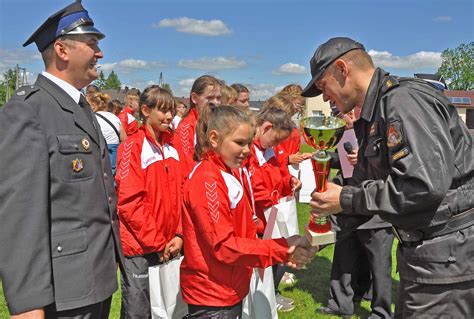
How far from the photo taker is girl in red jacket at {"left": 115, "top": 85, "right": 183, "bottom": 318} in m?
3.62

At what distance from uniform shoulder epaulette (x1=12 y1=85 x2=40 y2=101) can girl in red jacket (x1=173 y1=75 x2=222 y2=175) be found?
2361 millimetres

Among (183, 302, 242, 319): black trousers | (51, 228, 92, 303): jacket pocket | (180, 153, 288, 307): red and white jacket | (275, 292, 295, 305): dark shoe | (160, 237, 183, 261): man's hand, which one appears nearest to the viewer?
(51, 228, 92, 303): jacket pocket

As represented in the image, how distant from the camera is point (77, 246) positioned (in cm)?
212

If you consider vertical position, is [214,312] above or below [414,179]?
below

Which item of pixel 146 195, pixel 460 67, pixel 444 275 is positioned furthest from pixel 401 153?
pixel 460 67

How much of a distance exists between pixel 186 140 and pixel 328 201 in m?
2.36

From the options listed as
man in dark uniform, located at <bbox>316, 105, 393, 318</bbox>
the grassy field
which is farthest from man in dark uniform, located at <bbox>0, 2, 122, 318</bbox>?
the grassy field

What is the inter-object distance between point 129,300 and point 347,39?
104 inches

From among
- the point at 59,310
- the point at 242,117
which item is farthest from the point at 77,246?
the point at 242,117

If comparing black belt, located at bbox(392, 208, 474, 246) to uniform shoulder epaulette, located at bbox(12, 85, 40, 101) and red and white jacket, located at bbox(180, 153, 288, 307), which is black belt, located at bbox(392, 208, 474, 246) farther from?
uniform shoulder epaulette, located at bbox(12, 85, 40, 101)

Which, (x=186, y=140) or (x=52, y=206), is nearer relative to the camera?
(x=52, y=206)

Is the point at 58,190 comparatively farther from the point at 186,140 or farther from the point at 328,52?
the point at 186,140

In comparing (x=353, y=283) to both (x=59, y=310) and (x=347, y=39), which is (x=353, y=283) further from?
(x=59, y=310)

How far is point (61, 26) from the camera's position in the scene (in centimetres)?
229
